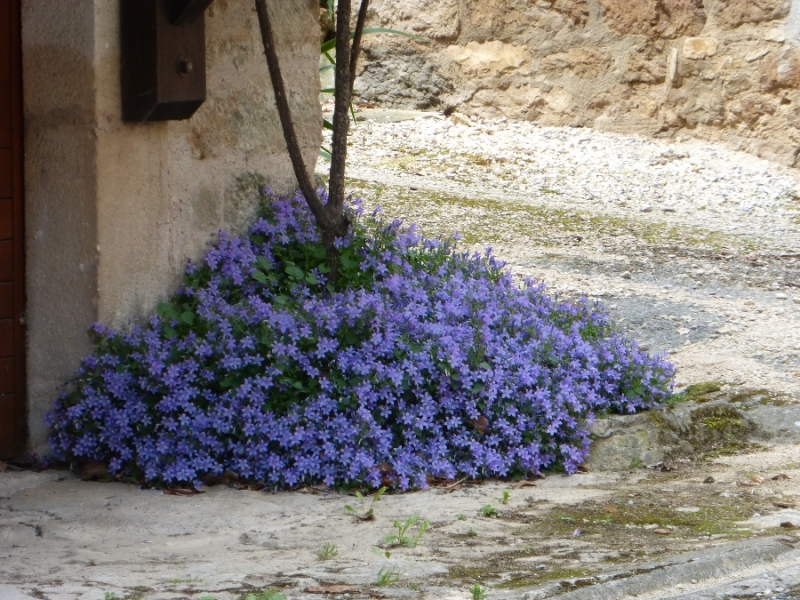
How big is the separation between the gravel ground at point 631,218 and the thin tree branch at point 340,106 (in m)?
1.64

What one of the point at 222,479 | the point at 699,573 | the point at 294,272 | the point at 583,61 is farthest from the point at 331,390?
the point at 583,61

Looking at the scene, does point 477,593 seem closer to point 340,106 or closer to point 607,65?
point 340,106

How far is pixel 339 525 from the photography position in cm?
327

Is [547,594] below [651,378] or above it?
below

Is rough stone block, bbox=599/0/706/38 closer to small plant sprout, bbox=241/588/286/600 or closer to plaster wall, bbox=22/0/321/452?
plaster wall, bbox=22/0/321/452

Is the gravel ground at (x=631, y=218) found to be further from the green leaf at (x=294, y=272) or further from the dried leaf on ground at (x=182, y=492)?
the dried leaf on ground at (x=182, y=492)

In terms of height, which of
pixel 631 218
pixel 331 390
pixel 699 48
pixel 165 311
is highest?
pixel 699 48

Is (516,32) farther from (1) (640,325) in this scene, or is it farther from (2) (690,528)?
(2) (690,528)

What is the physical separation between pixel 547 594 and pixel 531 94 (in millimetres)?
7561

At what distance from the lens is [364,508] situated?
3.45 meters

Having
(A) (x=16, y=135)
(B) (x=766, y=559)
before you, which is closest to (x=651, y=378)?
(B) (x=766, y=559)

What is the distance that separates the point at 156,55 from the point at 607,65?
636cm

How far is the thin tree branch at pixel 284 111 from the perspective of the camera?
408 cm

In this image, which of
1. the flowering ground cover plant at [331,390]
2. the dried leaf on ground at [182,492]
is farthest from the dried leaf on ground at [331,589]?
the dried leaf on ground at [182,492]
